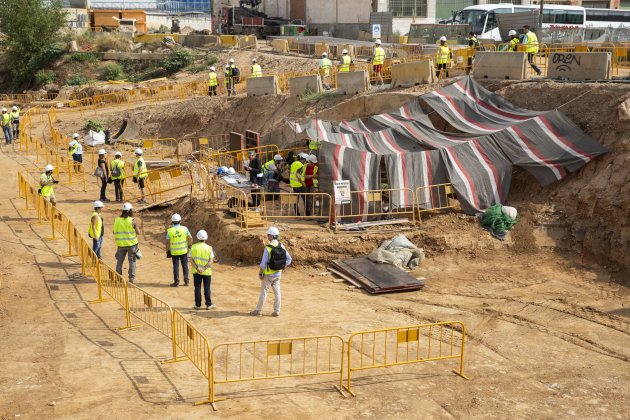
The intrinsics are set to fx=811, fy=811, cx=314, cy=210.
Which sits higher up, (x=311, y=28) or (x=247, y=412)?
(x=311, y=28)

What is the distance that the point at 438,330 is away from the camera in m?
14.1

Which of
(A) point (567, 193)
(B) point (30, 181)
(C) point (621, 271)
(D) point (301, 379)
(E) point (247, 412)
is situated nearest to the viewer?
(E) point (247, 412)

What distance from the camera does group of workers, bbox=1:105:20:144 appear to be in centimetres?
3253

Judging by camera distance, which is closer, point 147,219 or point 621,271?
point 621,271

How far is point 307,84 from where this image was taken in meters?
29.1

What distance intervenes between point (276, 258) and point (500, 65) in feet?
43.2

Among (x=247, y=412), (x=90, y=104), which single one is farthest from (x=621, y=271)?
(x=90, y=104)

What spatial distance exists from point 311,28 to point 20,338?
4593 centimetres

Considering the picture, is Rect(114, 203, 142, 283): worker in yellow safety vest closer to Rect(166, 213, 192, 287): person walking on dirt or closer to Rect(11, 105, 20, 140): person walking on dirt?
Rect(166, 213, 192, 287): person walking on dirt

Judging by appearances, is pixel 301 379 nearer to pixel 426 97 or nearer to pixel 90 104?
pixel 426 97

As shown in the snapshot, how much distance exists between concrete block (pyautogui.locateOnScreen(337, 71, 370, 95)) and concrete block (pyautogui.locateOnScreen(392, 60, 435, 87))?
971 mm

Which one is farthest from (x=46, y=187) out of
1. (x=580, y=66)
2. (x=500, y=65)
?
(x=580, y=66)

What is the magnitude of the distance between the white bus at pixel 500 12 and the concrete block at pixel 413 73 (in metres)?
16.7

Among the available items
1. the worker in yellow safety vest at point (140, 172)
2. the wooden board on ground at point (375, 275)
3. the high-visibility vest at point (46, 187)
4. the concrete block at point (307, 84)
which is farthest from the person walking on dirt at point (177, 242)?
the concrete block at point (307, 84)
